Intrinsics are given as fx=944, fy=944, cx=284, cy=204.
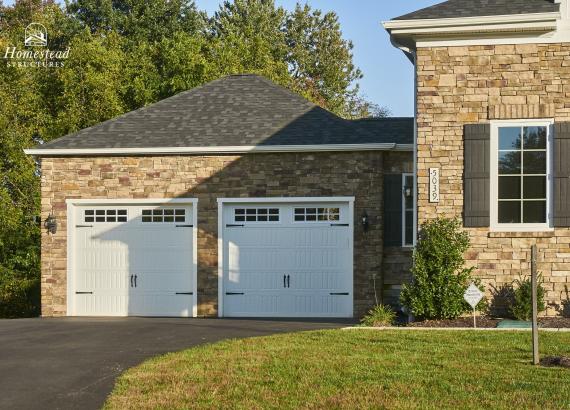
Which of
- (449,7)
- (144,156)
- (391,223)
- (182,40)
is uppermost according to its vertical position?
(182,40)

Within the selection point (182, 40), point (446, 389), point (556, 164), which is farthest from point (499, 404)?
point (182, 40)

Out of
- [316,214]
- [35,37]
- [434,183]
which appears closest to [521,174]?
[434,183]

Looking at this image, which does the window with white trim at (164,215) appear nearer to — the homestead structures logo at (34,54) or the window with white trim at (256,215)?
the window with white trim at (256,215)

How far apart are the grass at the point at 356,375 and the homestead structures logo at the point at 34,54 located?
18839 mm

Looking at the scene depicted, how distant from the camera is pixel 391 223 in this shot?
17.7 m

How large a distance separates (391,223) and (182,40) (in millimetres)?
16278

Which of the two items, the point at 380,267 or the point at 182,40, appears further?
the point at 182,40

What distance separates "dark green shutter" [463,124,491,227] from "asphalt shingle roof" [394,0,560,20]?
5.72 ft

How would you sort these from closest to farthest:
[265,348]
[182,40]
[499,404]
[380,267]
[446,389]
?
[499,404], [446,389], [265,348], [380,267], [182,40]

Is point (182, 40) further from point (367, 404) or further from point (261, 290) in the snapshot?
point (367, 404)

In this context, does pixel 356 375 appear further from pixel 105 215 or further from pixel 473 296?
pixel 105 215

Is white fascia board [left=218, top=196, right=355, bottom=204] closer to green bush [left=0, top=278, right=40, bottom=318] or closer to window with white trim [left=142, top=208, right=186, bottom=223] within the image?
window with white trim [left=142, top=208, right=186, bottom=223]

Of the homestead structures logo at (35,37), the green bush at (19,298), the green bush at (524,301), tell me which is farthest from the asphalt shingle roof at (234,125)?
the homestead structures logo at (35,37)

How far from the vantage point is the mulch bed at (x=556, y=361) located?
9.91 metres
